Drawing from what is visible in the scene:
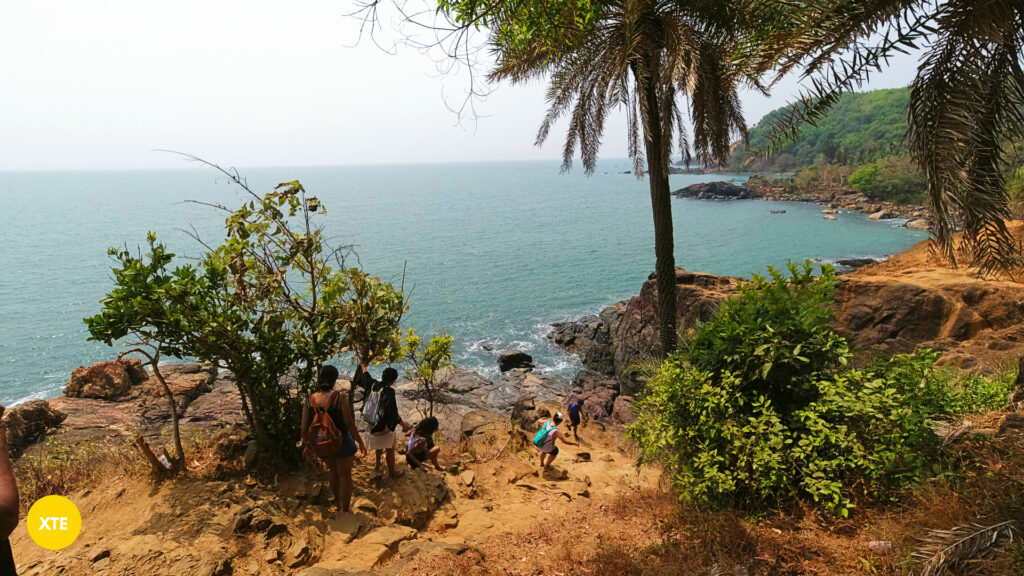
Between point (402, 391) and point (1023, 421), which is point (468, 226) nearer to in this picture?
point (402, 391)

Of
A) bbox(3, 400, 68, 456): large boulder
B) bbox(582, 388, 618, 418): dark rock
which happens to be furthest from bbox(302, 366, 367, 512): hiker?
bbox(3, 400, 68, 456): large boulder

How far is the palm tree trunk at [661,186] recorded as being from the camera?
10.6 metres

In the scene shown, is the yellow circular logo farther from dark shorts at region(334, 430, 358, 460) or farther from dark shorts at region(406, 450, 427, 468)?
dark shorts at region(406, 450, 427, 468)

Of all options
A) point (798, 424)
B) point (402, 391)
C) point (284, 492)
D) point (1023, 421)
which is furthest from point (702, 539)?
point (402, 391)

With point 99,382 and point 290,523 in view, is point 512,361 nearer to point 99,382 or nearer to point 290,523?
point 99,382

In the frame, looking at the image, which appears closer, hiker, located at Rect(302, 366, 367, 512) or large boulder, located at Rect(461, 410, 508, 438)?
hiker, located at Rect(302, 366, 367, 512)

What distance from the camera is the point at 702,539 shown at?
4.41 m

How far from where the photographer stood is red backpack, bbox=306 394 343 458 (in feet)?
17.4

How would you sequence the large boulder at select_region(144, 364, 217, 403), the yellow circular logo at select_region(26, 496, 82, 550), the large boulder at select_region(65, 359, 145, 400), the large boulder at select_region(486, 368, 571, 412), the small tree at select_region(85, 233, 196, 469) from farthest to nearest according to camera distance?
the large boulder at select_region(486, 368, 571, 412) < the large boulder at select_region(144, 364, 217, 403) < the large boulder at select_region(65, 359, 145, 400) < the small tree at select_region(85, 233, 196, 469) < the yellow circular logo at select_region(26, 496, 82, 550)

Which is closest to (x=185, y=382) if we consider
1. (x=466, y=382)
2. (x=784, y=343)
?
(x=466, y=382)

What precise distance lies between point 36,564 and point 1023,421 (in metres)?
8.94

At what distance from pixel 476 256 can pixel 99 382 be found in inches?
1286

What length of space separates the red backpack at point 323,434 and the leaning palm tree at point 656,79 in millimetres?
6381

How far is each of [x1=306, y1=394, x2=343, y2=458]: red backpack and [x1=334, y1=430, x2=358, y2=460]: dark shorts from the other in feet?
0.25
